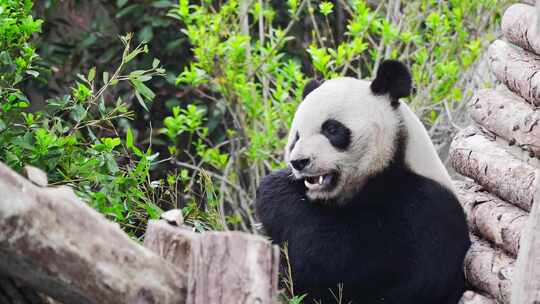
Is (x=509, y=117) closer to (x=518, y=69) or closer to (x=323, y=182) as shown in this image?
(x=518, y=69)

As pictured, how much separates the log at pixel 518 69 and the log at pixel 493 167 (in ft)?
0.98

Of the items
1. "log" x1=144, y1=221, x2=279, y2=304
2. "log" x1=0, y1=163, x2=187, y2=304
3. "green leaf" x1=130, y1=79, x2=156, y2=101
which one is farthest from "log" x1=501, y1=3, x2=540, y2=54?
"log" x1=0, y1=163, x2=187, y2=304

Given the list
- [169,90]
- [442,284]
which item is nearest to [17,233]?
[442,284]

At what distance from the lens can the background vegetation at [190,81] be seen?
428 cm

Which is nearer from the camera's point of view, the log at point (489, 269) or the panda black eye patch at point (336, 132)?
the log at point (489, 269)

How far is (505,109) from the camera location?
450 centimetres

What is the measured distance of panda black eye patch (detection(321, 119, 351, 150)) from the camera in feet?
14.1

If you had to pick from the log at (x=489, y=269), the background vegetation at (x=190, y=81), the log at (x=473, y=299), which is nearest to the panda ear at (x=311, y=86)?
the background vegetation at (x=190, y=81)

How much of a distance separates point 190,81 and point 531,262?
3837mm

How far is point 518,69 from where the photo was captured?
4457mm

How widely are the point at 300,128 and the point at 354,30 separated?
7.28 ft

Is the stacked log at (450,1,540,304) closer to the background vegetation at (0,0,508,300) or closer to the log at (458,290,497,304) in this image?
the log at (458,290,497,304)

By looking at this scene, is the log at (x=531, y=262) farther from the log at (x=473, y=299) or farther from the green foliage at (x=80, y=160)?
the green foliage at (x=80, y=160)

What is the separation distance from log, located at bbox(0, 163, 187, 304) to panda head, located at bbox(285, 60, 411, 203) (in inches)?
64.7
